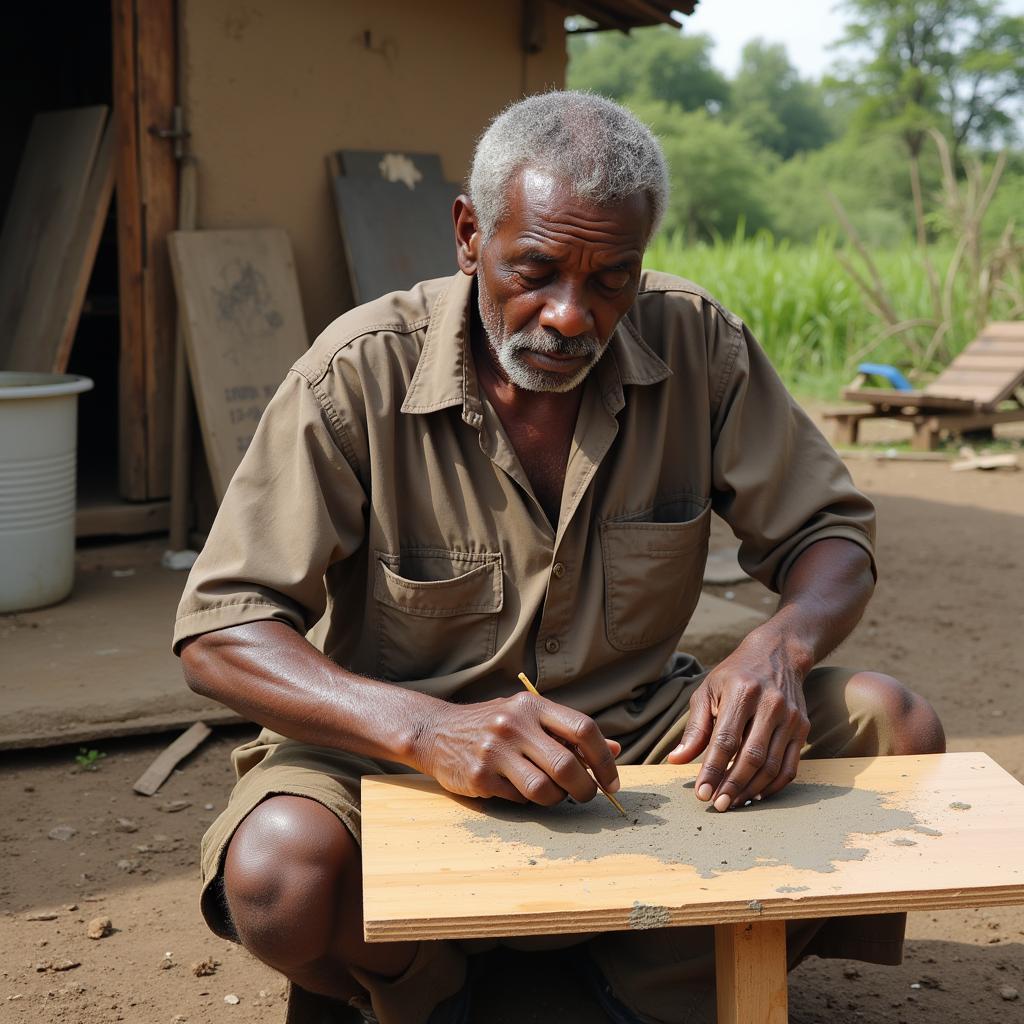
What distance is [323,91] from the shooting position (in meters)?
5.35

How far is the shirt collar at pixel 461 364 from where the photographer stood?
7.55 feet

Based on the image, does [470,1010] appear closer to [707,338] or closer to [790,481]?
[790,481]

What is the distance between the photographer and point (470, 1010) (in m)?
2.44

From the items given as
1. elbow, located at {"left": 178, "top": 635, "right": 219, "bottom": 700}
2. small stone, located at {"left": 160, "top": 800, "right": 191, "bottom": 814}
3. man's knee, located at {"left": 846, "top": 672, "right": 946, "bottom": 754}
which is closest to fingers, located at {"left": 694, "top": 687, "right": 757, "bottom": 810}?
man's knee, located at {"left": 846, "top": 672, "right": 946, "bottom": 754}

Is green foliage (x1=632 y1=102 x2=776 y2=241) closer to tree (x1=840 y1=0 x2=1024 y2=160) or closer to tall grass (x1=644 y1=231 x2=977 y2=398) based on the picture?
tree (x1=840 y1=0 x2=1024 y2=160)

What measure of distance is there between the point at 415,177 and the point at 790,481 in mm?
3516

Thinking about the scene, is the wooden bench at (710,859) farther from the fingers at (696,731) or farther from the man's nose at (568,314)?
the man's nose at (568,314)

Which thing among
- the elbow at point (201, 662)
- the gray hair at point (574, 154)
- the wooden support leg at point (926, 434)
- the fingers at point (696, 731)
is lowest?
the wooden support leg at point (926, 434)

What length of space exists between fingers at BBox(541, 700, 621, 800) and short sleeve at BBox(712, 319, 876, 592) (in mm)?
749

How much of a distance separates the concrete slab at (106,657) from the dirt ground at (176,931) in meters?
0.09

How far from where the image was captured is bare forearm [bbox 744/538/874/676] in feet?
7.30

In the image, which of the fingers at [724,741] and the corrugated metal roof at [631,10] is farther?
the corrugated metal roof at [631,10]

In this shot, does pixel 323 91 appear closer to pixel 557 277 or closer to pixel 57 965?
pixel 557 277

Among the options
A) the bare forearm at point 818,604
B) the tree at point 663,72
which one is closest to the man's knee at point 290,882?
the bare forearm at point 818,604
